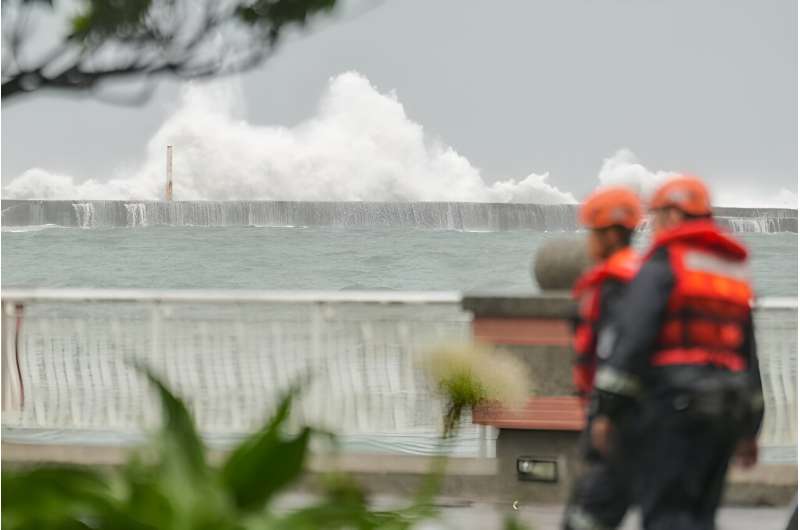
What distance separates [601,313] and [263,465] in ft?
6.54

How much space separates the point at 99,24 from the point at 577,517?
114 inches

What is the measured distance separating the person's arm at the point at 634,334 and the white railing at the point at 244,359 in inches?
144

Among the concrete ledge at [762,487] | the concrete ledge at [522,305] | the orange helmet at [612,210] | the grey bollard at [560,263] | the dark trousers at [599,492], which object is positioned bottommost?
the concrete ledge at [762,487]

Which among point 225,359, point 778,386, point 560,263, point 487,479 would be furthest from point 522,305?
point 225,359

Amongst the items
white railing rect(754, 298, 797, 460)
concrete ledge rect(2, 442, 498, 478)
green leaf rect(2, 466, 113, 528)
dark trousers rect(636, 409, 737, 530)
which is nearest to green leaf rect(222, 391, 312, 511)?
green leaf rect(2, 466, 113, 528)

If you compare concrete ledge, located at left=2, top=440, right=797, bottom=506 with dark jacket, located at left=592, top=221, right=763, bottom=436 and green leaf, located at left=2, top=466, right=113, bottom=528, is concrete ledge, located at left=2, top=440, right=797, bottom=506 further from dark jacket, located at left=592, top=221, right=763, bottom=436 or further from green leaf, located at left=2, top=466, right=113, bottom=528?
green leaf, located at left=2, top=466, right=113, bottom=528

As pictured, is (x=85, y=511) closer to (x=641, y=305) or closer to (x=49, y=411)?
(x=641, y=305)

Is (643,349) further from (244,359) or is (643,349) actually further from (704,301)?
(244,359)

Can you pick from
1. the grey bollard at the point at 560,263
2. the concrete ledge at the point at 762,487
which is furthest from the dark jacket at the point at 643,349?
the concrete ledge at the point at 762,487

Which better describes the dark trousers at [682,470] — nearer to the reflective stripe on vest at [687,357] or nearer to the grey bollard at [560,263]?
the reflective stripe on vest at [687,357]

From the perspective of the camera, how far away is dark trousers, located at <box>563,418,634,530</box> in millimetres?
4117

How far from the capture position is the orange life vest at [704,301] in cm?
379

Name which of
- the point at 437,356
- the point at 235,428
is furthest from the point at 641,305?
the point at 235,428

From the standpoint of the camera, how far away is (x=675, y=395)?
151 inches
